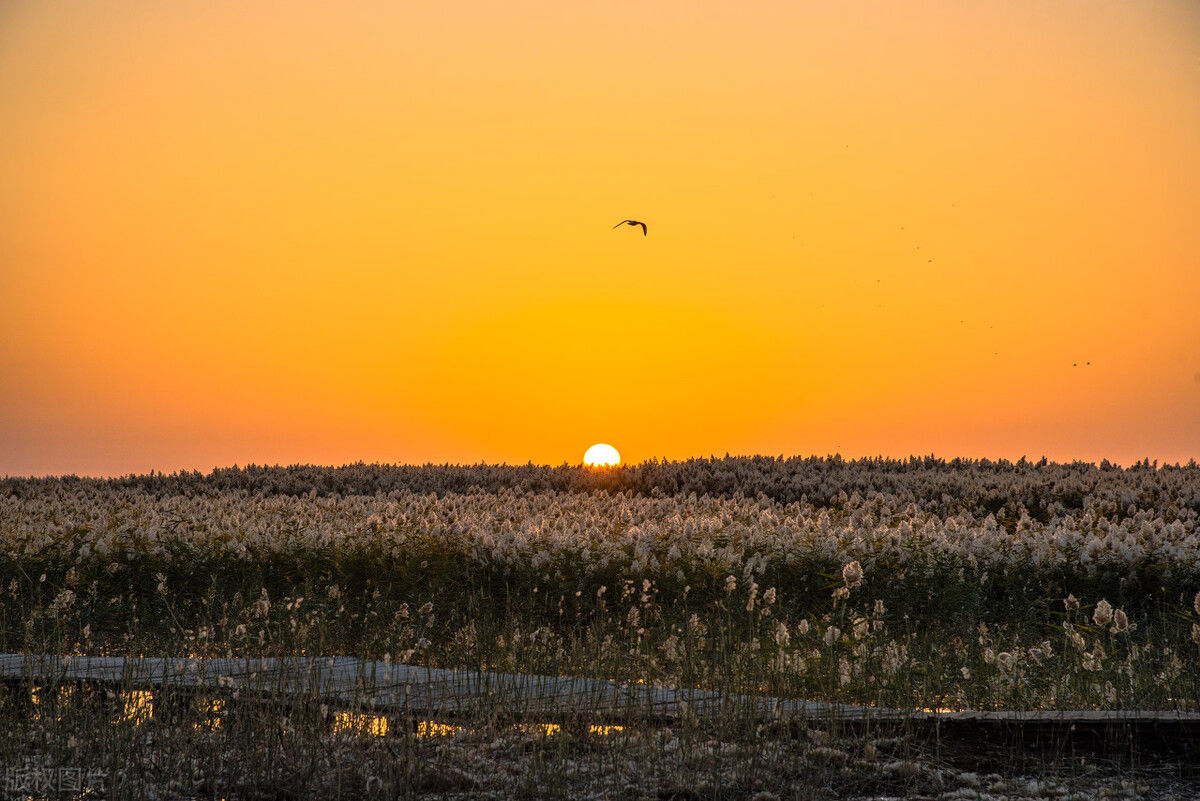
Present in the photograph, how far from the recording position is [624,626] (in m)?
10.5

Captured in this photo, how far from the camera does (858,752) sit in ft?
19.7

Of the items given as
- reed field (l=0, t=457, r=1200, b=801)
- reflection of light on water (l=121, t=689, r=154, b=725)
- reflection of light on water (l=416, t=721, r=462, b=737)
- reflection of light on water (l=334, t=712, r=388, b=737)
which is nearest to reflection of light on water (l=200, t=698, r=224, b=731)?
reed field (l=0, t=457, r=1200, b=801)

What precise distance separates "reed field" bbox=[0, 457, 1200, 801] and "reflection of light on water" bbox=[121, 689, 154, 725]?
0.14 feet

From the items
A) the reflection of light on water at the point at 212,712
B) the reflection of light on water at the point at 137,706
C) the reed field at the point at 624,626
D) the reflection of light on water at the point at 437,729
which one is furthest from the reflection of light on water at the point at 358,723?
the reflection of light on water at the point at 137,706

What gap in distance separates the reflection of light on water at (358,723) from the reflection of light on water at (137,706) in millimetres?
1120

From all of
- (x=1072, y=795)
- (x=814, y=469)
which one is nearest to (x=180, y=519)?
(x=1072, y=795)

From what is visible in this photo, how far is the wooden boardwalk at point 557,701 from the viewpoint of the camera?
6145mm

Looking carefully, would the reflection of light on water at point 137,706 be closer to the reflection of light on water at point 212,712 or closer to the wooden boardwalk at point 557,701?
the wooden boardwalk at point 557,701

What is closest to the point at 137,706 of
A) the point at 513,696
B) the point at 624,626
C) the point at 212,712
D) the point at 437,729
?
the point at 212,712

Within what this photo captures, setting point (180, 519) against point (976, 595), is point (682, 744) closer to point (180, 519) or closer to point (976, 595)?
point (976, 595)

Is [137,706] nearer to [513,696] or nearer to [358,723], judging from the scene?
[358,723]

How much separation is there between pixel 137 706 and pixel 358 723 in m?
1.50

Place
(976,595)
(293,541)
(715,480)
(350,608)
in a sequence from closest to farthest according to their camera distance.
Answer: (976,595)
(350,608)
(293,541)
(715,480)

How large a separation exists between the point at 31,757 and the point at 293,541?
21.4 ft
